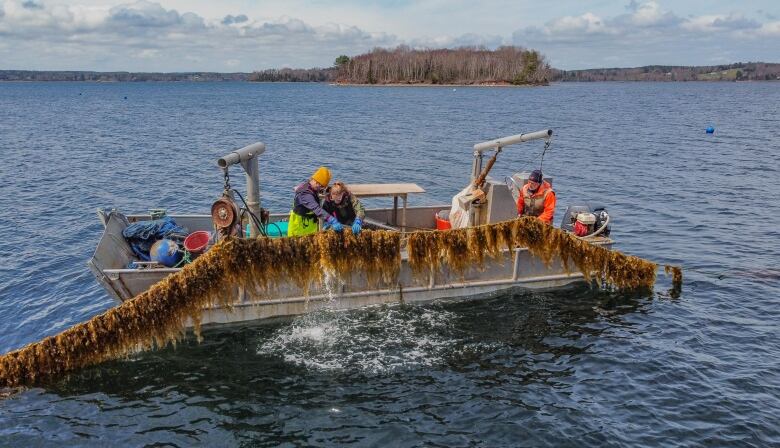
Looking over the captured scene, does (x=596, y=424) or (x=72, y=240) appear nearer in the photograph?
(x=596, y=424)

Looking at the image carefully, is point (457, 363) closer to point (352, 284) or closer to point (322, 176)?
point (352, 284)

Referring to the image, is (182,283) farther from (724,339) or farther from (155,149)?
(155,149)

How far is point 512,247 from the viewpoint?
14992 mm

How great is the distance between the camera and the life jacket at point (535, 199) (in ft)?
55.8

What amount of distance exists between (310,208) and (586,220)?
875cm

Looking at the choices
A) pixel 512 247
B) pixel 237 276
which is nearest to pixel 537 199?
pixel 512 247

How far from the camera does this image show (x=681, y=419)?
1166 cm

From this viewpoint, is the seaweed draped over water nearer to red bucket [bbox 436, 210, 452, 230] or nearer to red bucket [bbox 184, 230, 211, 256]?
red bucket [bbox 184, 230, 211, 256]

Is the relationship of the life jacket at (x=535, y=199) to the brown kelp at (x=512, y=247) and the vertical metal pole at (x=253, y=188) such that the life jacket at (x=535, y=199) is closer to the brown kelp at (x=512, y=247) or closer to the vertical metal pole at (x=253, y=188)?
the brown kelp at (x=512, y=247)

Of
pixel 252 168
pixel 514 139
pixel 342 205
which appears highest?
pixel 514 139

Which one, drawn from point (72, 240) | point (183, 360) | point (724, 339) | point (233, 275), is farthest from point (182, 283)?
point (72, 240)

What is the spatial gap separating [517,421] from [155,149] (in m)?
47.7

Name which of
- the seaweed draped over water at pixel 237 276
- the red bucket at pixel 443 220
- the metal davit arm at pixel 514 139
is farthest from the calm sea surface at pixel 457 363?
the metal davit arm at pixel 514 139

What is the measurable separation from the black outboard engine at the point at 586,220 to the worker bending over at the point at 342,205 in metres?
7.10
